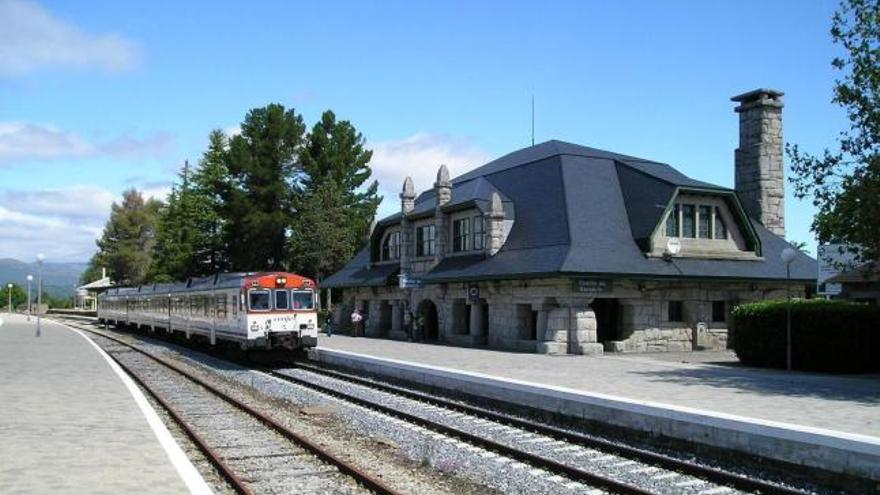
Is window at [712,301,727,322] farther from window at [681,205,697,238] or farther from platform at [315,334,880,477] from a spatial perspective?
platform at [315,334,880,477]

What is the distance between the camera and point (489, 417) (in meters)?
14.8

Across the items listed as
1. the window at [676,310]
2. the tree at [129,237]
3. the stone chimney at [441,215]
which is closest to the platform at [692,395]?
the window at [676,310]

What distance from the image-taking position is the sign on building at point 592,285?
25.1 m

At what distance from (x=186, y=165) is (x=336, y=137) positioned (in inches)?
1033

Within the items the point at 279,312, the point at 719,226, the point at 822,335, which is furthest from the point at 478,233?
the point at 822,335

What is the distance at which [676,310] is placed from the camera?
28.2m

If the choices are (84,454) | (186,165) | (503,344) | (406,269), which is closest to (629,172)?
(503,344)

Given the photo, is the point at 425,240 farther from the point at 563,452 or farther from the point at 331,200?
the point at 563,452

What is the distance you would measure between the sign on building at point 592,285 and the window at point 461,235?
25.3 feet

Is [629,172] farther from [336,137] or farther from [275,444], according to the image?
[336,137]

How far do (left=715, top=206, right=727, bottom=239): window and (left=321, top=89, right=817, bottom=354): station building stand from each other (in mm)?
37

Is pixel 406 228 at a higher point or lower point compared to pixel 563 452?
higher

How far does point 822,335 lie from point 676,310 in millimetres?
Answer: 8685

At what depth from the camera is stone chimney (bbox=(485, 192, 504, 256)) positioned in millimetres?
29531
